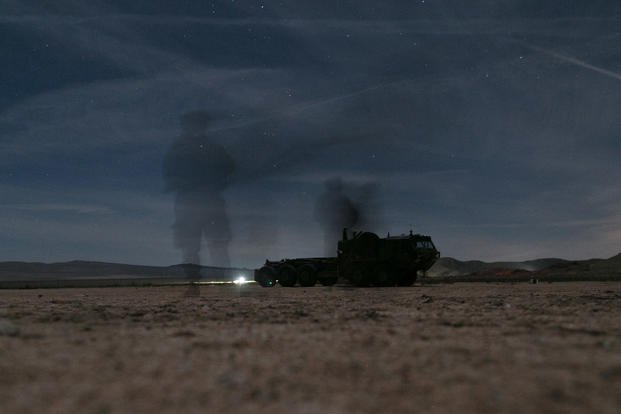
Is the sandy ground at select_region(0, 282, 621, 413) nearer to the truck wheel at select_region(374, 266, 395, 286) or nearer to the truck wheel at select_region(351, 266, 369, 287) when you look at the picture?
the truck wheel at select_region(374, 266, 395, 286)

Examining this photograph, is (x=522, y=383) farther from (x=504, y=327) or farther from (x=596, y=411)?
(x=504, y=327)

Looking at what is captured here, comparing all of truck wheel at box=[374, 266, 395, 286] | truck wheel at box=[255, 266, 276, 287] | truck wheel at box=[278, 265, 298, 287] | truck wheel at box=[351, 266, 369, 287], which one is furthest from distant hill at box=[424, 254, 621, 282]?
truck wheel at box=[255, 266, 276, 287]

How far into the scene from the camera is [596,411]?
4.61 metres

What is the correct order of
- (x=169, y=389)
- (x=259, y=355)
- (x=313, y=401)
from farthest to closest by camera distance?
(x=259, y=355)
(x=169, y=389)
(x=313, y=401)

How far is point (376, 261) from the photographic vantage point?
121ft

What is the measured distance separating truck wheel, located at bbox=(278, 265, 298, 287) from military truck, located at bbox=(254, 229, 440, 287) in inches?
28.0

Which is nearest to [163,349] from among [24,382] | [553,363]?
[24,382]

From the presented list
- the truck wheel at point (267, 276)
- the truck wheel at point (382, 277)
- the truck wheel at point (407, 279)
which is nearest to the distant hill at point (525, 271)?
the truck wheel at point (407, 279)

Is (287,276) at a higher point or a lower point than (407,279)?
higher

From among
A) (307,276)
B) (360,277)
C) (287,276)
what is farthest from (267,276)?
(360,277)

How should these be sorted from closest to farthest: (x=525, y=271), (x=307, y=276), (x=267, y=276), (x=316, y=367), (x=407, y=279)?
(x=316, y=367) → (x=407, y=279) → (x=307, y=276) → (x=267, y=276) → (x=525, y=271)

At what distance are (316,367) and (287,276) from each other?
33.8 metres

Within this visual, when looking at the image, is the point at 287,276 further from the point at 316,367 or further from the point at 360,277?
the point at 316,367

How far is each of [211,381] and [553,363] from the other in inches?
155
